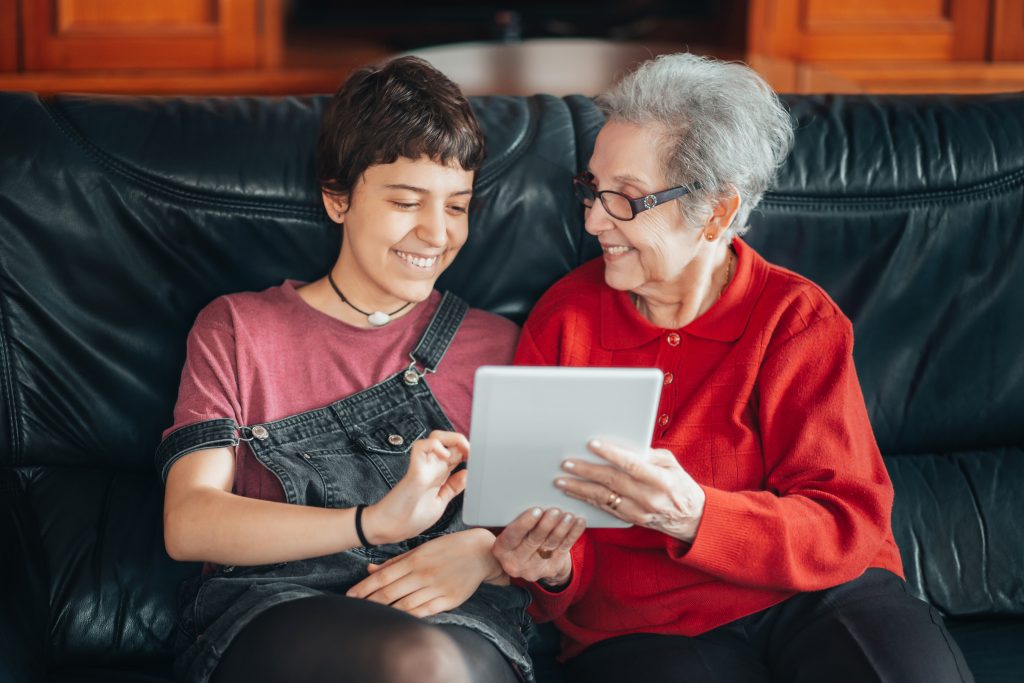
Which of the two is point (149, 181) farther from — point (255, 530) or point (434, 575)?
point (434, 575)

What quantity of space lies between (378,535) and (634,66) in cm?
78

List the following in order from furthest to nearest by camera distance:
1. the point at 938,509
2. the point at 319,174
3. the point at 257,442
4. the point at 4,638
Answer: the point at 938,509
the point at 319,174
the point at 257,442
the point at 4,638

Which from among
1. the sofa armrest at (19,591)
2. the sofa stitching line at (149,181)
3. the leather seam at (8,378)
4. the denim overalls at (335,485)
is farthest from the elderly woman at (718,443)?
the leather seam at (8,378)

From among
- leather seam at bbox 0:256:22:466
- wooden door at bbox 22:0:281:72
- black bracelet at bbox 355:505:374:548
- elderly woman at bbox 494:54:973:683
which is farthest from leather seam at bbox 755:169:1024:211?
wooden door at bbox 22:0:281:72

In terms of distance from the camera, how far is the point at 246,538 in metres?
1.43

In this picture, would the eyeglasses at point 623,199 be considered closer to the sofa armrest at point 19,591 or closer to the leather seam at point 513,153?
the leather seam at point 513,153

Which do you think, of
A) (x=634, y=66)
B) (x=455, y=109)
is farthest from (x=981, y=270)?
(x=455, y=109)

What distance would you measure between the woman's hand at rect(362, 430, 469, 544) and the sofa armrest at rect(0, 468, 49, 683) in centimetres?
44

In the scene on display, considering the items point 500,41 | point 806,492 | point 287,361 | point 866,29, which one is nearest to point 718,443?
point 806,492

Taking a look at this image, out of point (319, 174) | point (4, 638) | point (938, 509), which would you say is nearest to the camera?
point (4, 638)

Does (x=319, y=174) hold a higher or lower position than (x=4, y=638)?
higher

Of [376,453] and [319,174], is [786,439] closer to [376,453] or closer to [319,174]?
[376,453]

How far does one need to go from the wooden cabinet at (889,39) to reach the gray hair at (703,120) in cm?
205

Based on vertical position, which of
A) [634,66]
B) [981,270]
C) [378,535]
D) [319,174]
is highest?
[634,66]
